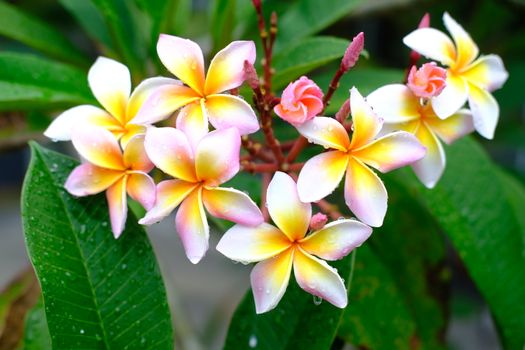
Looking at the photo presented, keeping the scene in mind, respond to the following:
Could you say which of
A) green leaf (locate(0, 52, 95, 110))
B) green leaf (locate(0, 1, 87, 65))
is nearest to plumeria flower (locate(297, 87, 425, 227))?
green leaf (locate(0, 52, 95, 110))

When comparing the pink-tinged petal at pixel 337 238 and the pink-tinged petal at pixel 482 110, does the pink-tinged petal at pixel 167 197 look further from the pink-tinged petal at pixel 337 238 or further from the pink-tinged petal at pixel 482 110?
the pink-tinged petal at pixel 482 110

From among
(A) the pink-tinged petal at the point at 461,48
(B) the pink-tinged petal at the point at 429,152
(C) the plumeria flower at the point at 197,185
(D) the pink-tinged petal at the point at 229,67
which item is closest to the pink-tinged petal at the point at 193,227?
(C) the plumeria flower at the point at 197,185

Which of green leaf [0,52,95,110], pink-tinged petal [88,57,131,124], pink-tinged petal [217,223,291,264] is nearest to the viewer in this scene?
pink-tinged petal [217,223,291,264]

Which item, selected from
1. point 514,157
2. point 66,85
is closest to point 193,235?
point 66,85

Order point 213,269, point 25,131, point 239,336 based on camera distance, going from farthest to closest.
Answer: point 213,269 → point 25,131 → point 239,336

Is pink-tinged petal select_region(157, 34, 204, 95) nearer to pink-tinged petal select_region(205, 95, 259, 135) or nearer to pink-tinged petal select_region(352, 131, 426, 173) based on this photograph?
pink-tinged petal select_region(205, 95, 259, 135)

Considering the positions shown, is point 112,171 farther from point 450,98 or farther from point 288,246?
point 450,98

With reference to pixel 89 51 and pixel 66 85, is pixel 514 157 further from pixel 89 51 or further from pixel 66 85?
pixel 66 85
